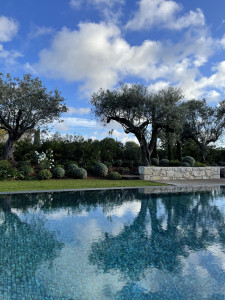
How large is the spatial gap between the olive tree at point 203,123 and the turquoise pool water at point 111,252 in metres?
18.6

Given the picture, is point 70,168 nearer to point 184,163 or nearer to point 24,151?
point 24,151

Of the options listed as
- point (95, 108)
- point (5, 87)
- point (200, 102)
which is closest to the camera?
point (5, 87)

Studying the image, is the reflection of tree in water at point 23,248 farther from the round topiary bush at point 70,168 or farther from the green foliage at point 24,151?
the green foliage at point 24,151

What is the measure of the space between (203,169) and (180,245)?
14960 millimetres

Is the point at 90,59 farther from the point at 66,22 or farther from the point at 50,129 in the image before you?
the point at 50,129

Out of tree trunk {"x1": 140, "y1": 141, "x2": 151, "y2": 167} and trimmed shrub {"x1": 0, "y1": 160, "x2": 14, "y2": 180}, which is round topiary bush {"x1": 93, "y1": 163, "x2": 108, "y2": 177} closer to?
tree trunk {"x1": 140, "y1": 141, "x2": 151, "y2": 167}

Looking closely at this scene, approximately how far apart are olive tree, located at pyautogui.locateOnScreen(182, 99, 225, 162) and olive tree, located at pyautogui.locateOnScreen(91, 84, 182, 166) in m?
7.88

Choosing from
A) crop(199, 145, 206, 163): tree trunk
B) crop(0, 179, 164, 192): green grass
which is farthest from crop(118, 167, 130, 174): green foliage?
crop(199, 145, 206, 163): tree trunk

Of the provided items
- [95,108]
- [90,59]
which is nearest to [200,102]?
[95,108]

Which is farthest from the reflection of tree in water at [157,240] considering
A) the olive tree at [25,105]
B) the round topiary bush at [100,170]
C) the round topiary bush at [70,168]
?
the olive tree at [25,105]

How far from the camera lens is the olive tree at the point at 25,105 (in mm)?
15976

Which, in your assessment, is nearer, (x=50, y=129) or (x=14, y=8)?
(x=14, y=8)

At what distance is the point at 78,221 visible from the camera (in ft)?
19.5

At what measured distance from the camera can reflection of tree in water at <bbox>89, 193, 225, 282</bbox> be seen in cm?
352
